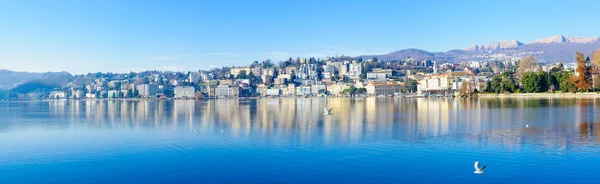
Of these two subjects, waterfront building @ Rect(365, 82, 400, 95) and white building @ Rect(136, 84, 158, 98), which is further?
white building @ Rect(136, 84, 158, 98)

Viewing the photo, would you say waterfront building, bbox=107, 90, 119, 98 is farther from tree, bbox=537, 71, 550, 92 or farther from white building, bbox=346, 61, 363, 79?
tree, bbox=537, 71, 550, 92

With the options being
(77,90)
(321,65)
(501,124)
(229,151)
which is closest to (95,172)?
(229,151)

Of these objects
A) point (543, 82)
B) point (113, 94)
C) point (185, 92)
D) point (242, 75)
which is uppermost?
point (242, 75)

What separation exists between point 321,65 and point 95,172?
167 metres

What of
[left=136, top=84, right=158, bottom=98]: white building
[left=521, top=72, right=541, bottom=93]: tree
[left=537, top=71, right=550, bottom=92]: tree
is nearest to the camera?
[left=521, top=72, right=541, bottom=93]: tree

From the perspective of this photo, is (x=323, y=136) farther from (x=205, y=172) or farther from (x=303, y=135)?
(x=205, y=172)

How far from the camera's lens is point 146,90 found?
136 meters

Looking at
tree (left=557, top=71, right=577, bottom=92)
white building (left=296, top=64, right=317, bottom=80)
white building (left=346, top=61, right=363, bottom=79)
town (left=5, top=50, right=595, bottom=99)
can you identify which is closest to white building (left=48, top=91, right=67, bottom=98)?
town (left=5, top=50, right=595, bottom=99)

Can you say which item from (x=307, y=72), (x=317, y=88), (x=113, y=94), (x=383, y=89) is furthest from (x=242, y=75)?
(x=383, y=89)

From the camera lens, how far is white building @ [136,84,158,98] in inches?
5276

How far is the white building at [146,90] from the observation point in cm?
13400

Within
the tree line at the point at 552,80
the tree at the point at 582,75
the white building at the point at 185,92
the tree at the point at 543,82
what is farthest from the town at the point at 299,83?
the tree at the point at 582,75

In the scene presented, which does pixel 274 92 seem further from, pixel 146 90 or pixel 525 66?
pixel 525 66

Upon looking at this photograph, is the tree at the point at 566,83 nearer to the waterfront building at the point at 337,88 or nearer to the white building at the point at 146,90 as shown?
the waterfront building at the point at 337,88
